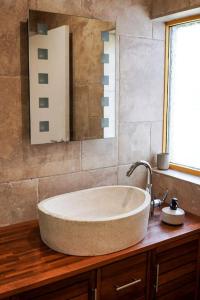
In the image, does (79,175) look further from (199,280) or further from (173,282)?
(199,280)

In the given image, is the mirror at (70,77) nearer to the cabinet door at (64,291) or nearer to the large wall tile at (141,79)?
the large wall tile at (141,79)

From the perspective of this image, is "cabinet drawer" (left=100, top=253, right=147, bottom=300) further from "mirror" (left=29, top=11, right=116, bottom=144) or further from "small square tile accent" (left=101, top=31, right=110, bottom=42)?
"small square tile accent" (left=101, top=31, right=110, bottom=42)

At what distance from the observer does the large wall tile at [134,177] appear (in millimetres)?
2223

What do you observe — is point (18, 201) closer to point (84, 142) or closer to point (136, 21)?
point (84, 142)

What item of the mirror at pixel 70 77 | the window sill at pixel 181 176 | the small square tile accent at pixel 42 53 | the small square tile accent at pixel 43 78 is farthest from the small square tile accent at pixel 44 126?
the window sill at pixel 181 176

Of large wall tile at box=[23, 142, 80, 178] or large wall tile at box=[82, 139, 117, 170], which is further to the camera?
large wall tile at box=[82, 139, 117, 170]

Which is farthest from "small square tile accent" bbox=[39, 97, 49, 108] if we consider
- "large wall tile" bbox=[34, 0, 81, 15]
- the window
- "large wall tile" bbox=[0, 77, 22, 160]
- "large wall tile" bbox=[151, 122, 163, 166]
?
the window

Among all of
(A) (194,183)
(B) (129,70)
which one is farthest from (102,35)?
(A) (194,183)

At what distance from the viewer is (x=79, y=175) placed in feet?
6.72

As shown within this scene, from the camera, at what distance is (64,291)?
146 centimetres

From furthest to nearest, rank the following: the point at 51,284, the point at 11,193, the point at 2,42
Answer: the point at 11,193 → the point at 2,42 → the point at 51,284

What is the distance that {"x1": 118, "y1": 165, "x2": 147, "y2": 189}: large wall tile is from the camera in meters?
2.22

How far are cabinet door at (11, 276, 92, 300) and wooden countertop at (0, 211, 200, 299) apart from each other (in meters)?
0.04

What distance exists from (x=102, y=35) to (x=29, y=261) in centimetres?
130
